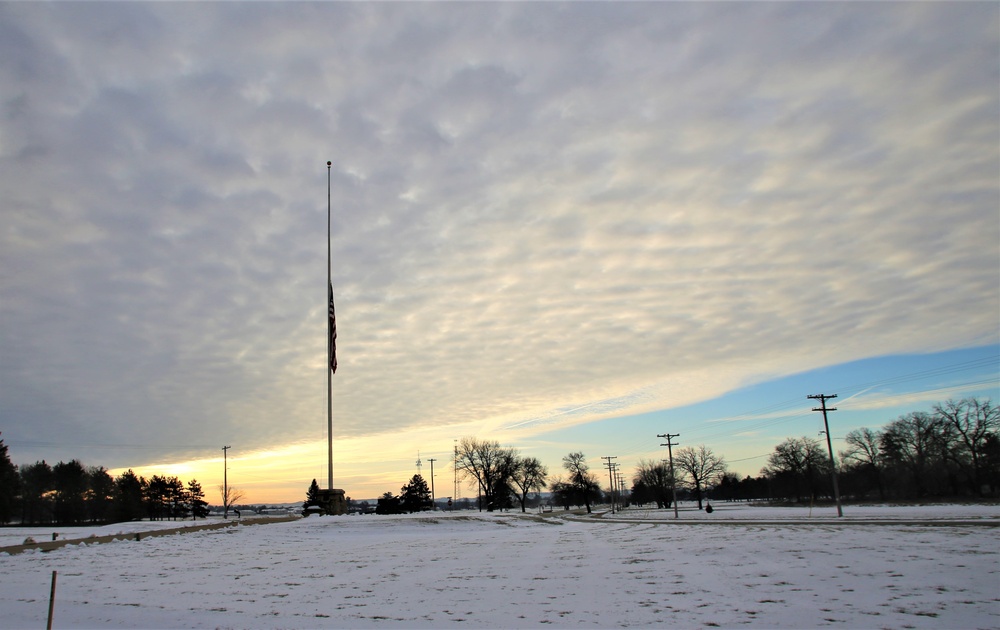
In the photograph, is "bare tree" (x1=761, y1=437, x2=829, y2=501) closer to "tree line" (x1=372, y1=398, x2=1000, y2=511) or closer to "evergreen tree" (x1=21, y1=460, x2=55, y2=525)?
"tree line" (x1=372, y1=398, x2=1000, y2=511)

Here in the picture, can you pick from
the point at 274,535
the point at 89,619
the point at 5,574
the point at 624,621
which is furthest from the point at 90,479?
the point at 624,621

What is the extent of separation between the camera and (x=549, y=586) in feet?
48.6

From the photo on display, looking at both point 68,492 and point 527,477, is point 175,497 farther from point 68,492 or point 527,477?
point 527,477

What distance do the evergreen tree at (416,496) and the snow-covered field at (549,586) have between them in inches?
3045

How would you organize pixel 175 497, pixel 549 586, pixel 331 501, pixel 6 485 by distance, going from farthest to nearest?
1. pixel 175 497
2. pixel 6 485
3. pixel 331 501
4. pixel 549 586

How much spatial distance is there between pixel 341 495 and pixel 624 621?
46390 millimetres

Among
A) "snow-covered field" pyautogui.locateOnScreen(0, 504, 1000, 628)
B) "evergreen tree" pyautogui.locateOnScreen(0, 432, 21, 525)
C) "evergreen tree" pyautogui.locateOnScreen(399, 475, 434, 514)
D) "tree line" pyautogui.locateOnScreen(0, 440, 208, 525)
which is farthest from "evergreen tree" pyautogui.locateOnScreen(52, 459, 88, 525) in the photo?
"snow-covered field" pyautogui.locateOnScreen(0, 504, 1000, 628)

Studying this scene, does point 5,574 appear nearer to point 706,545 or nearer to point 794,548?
point 706,545

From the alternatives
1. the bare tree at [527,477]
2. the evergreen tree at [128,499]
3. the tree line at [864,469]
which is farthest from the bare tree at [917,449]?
the evergreen tree at [128,499]

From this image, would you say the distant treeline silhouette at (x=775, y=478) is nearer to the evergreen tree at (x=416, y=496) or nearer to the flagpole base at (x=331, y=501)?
the evergreen tree at (x=416, y=496)

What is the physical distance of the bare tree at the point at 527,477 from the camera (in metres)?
117

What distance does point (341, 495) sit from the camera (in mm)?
53062

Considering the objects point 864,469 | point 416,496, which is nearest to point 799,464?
point 864,469

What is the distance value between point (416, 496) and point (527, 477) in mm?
23842
